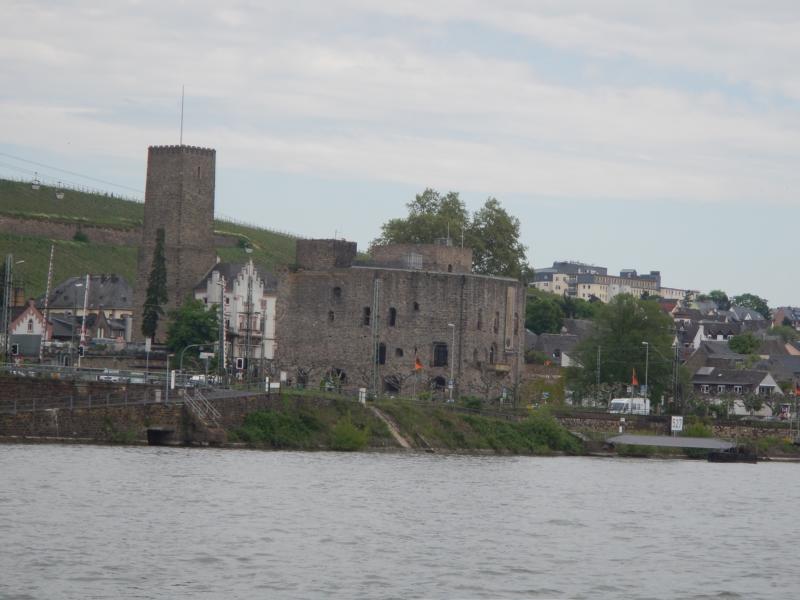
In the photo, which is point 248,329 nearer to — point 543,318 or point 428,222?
point 428,222

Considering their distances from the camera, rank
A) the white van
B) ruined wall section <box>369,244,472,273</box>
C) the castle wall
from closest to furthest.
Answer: the castle wall → the white van → ruined wall section <box>369,244,472,273</box>

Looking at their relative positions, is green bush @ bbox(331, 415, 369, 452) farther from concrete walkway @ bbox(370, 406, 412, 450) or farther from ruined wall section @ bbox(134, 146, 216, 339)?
ruined wall section @ bbox(134, 146, 216, 339)

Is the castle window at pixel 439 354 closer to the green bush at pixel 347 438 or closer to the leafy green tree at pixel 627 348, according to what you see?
the leafy green tree at pixel 627 348

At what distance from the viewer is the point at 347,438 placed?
7162 cm

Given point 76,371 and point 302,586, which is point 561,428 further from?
point 302,586

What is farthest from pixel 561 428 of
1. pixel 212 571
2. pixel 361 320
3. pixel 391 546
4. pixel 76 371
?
pixel 212 571

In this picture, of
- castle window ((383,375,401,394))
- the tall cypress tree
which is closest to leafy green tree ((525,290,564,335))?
the tall cypress tree

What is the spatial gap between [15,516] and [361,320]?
198 feet

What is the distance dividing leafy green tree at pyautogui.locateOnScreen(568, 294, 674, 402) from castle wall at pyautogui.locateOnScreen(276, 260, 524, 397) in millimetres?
10106

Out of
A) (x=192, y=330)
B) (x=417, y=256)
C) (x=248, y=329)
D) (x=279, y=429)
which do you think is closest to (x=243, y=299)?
(x=192, y=330)

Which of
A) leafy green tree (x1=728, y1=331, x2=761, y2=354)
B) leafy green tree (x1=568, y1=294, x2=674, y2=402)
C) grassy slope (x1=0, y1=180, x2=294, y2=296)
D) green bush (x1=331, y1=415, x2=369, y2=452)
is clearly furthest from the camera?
leafy green tree (x1=728, y1=331, x2=761, y2=354)

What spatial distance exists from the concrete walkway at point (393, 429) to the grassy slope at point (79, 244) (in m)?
58.1

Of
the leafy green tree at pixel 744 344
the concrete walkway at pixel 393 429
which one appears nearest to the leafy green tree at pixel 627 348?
the concrete walkway at pixel 393 429

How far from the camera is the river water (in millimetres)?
32531
